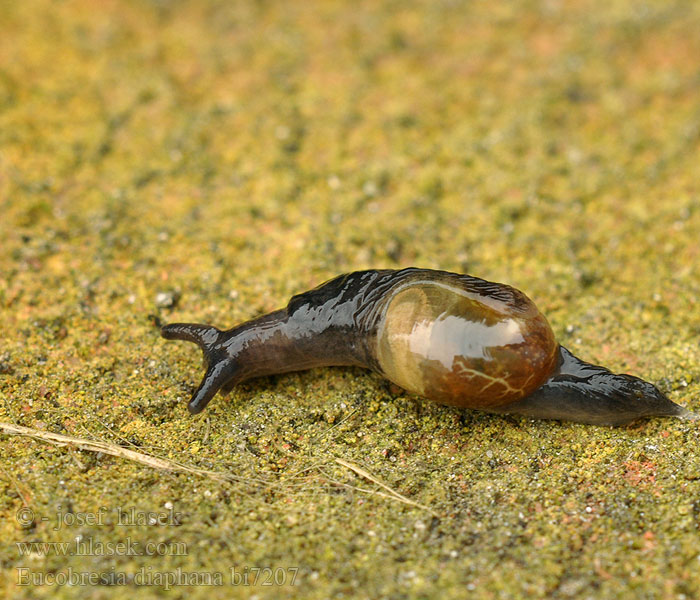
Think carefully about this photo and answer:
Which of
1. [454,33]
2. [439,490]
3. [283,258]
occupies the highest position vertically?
[454,33]

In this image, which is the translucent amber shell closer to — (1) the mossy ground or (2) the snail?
(2) the snail

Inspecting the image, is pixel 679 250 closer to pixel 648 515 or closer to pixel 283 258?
pixel 648 515

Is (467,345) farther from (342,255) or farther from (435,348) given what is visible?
(342,255)

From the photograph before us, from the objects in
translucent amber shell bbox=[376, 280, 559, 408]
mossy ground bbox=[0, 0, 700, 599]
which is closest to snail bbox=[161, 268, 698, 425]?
translucent amber shell bbox=[376, 280, 559, 408]

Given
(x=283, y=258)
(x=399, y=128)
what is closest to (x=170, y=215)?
(x=283, y=258)

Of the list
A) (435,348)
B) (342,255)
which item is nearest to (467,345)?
(435,348)
